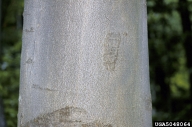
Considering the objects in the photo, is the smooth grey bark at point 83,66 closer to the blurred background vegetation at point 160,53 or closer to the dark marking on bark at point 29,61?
the dark marking on bark at point 29,61

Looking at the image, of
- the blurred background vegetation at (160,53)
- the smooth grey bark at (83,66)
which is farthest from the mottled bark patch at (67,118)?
the blurred background vegetation at (160,53)

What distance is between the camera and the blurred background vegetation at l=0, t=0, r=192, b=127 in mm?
3777

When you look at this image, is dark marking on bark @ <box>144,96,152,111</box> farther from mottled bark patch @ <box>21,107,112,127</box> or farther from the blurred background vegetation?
the blurred background vegetation

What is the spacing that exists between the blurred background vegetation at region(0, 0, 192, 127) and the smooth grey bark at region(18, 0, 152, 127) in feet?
7.60

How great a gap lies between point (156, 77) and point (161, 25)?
0.99 m

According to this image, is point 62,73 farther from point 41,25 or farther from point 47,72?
point 41,25

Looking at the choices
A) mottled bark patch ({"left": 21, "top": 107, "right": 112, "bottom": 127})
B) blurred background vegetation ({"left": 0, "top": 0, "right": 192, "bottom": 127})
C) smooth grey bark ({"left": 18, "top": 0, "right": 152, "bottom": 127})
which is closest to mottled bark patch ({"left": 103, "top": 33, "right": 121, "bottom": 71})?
smooth grey bark ({"left": 18, "top": 0, "right": 152, "bottom": 127})

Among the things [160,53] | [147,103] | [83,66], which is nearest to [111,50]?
[83,66]

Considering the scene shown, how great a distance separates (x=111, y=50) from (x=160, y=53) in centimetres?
469

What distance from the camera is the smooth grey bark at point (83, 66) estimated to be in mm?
967

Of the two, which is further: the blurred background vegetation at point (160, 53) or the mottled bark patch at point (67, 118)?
the blurred background vegetation at point (160, 53)

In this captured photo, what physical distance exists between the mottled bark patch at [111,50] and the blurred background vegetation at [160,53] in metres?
2.39

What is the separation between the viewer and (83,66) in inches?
38.0

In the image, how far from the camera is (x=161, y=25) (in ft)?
18.2
